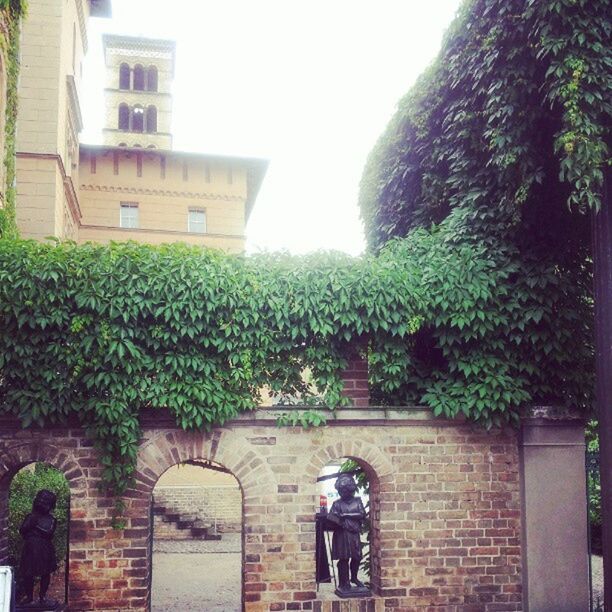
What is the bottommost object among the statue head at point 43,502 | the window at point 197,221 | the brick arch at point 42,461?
the statue head at point 43,502

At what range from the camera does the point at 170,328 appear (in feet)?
26.8

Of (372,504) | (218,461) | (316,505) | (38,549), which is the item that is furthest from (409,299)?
(38,549)

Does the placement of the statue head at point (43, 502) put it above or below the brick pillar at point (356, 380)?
below

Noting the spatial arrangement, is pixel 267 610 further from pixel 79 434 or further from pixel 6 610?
pixel 6 610

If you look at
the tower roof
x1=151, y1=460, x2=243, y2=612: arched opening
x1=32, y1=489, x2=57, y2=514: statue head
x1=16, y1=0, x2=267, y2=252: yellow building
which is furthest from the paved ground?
the tower roof

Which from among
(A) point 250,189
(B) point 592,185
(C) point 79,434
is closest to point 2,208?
(C) point 79,434

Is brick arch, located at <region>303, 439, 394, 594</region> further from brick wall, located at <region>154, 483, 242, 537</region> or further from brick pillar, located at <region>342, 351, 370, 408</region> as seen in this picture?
brick wall, located at <region>154, 483, 242, 537</region>

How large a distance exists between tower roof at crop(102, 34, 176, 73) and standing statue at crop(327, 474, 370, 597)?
3795cm

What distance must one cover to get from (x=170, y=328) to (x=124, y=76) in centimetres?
3699

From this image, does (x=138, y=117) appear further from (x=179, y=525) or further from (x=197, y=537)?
(x=197, y=537)

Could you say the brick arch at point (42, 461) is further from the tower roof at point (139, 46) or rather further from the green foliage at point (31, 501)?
the tower roof at point (139, 46)

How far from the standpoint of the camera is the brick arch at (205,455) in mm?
8219

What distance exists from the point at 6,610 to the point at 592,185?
6527 mm

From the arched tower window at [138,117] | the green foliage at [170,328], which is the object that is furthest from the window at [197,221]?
the green foliage at [170,328]
